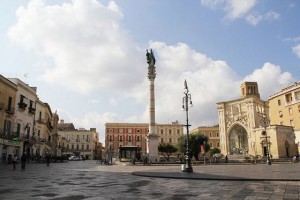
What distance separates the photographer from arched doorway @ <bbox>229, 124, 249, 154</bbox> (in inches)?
2926

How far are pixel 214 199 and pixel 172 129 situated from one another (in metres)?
94.5

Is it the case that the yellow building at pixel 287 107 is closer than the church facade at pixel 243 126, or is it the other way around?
the yellow building at pixel 287 107

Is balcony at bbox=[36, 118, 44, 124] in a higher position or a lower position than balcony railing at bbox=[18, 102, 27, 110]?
lower

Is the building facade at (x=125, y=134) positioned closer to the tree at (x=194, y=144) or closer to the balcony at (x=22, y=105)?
the tree at (x=194, y=144)

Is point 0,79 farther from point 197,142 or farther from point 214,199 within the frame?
point 197,142

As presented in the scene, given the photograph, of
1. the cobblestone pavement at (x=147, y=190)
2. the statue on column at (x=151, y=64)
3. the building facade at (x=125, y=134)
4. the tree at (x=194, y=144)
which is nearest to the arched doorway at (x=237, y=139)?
the tree at (x=194, y=144)

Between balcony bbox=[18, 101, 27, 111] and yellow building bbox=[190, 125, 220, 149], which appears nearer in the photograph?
balcony bbox=[18, 101, 27, 111]

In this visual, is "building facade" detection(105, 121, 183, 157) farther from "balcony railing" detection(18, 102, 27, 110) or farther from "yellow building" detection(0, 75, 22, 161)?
"yellow building" detection(0, 75, 22, 161)

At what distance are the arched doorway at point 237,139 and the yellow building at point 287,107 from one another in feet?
31.7

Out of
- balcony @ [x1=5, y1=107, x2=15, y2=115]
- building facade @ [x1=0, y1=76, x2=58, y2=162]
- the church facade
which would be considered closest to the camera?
building facade @ [x1=0, y1=76, x2=58, y2=162]

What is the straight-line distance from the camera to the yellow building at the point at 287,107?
58963mm

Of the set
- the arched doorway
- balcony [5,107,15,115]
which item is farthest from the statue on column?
the arched doorway

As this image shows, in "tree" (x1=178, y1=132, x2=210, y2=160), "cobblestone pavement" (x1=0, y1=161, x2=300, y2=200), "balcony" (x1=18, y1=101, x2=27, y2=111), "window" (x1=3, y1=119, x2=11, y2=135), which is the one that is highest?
"balcony" (x1=18, y1=101, x2=27, y2=111)

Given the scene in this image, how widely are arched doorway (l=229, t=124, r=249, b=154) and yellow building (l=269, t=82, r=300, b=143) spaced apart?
968cm
